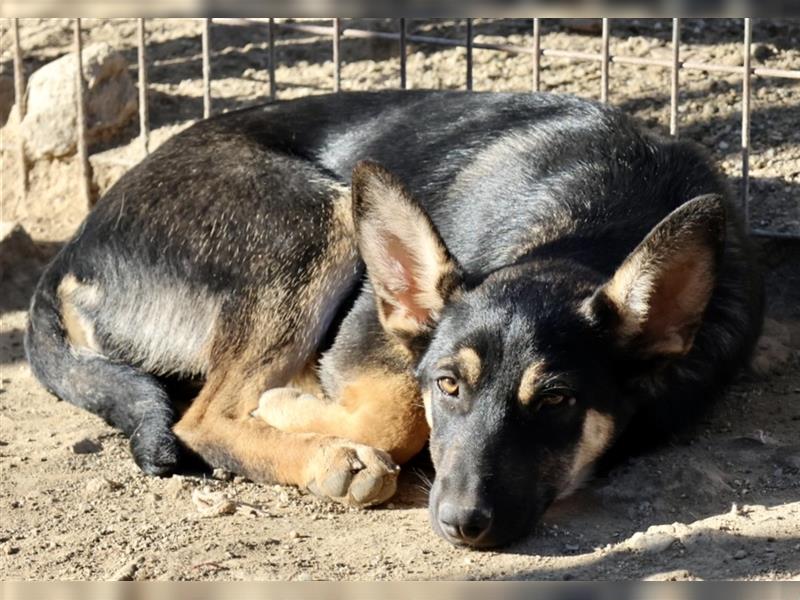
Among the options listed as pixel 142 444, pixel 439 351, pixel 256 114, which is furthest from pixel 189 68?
pixel 439 351

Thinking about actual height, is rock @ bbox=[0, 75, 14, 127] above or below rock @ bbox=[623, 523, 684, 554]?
above

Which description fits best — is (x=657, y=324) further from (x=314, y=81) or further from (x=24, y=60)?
(x=24, y=60)

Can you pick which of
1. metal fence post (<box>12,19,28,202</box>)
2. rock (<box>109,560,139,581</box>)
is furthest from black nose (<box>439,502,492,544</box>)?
metal fence post (<box>12,19,28,202</box>)

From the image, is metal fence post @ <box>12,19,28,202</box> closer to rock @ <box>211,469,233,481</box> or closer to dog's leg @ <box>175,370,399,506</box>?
dog's leg @ <box>175,370,399,506</box>

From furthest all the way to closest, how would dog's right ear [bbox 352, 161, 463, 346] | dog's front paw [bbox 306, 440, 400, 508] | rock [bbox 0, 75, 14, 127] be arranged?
rock [bbox 0, 75, 14, 127] < dog's front paw [bbox 306, 440, 400, 508] < dog's right ear [bbox 352, 161, 463, 346]

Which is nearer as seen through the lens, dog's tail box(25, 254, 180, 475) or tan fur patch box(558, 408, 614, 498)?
tan fur patch box(558, 408, 614, 498)

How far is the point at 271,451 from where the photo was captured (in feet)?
18.8

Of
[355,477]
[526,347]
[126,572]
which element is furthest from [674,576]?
[126,572]

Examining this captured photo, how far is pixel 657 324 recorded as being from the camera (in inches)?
198

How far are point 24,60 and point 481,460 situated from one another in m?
5.78

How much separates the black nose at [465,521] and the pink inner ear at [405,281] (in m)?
0.89

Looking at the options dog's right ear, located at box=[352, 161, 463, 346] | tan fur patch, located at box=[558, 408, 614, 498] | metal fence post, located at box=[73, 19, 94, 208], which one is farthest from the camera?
metal fence post, located at box=[73, 19, 94, 208]

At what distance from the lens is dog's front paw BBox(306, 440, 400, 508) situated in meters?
5.40

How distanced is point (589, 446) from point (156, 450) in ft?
5.90
